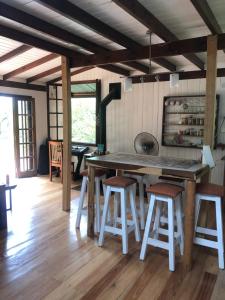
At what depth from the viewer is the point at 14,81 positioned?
220 inches

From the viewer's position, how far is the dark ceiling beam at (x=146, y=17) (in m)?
2.25

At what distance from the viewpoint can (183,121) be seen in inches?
188

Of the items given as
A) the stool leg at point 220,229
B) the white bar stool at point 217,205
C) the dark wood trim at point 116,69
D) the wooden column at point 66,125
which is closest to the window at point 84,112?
the dark wood trim at point 116,69

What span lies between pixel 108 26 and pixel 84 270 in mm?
2695

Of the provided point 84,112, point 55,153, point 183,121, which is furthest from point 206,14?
point 55,153

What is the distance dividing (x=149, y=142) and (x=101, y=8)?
170 centimetres

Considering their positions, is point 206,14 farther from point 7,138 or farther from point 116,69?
point 7,138

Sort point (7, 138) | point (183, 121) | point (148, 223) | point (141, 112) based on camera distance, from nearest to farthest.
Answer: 1. point (148, 223)
2. point (183, 121)
3. point (141, 112)
4. point (7, 138)

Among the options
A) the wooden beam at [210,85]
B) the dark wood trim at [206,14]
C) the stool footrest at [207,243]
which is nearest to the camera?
the dark wood trim at [206,14]

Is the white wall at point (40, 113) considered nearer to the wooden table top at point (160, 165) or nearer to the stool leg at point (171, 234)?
the wooden table top at point (160, 165)

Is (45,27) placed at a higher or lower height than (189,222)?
higher

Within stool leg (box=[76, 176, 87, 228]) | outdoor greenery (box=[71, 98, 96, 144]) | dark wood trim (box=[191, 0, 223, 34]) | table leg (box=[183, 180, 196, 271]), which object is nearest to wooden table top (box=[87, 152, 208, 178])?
table leg (box=[183, 180, 196, 271])

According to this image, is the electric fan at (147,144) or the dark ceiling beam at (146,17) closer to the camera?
the dark ceiling beam at (146,17)

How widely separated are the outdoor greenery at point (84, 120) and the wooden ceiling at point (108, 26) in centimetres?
200
